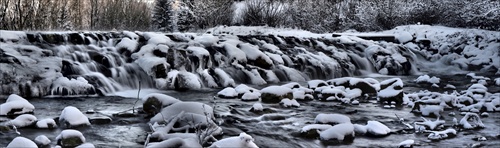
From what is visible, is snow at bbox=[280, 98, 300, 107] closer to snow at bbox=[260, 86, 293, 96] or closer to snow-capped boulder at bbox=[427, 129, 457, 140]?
snow at bbox=[260, 86, 293, 96]

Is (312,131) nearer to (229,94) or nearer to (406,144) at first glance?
(406,144)

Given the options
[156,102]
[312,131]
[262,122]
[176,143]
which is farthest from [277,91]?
[176,143]

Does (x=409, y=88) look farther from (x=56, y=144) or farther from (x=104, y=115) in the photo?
(x=56, y=144)

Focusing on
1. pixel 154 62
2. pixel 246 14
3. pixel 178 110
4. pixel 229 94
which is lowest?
pixel 229 94

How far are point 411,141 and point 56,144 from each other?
3459 mm

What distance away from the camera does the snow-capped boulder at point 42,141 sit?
14.7 feet

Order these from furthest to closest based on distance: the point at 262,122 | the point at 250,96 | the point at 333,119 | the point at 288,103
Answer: the point at 250,96 < the point at 288,103 < the point at 262,122 < the point at 333,119

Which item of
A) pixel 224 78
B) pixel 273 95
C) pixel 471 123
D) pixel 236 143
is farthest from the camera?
pixel 224 78

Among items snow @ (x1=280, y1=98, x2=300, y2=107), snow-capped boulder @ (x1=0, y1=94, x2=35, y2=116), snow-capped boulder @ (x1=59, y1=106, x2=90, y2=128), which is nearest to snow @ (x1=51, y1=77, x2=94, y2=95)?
snow-capped boulder @ (x1=0, y1=94, x2=35, y2=116)

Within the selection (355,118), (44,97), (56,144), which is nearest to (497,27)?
(355,118)

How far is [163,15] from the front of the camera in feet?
83.9

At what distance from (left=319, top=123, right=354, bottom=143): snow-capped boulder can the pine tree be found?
2094 centimetres

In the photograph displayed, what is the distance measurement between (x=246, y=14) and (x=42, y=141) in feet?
62.3

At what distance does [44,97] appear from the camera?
7.82 metres
